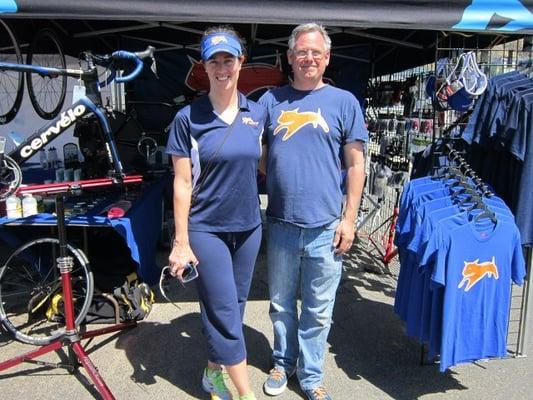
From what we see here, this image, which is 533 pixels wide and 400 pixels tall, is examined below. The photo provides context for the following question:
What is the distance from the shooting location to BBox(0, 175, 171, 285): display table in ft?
10.8

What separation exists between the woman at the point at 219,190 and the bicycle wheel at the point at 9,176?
4.20 feet

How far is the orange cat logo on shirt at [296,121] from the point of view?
224cm

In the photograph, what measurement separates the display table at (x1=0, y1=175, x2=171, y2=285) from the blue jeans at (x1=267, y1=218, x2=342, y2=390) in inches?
50.1

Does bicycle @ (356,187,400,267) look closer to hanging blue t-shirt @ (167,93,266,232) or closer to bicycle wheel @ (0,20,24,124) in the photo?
hanging blue t-shirt @ (167,93,266,232)

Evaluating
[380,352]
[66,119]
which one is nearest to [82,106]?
[66,119]

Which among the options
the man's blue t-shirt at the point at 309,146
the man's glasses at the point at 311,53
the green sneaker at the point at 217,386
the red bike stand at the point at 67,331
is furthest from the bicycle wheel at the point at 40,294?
the man's glasses at the point at 311,53

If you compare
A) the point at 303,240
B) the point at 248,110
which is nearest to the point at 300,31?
the point at 248,110

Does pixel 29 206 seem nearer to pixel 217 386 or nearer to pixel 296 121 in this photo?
pixel 217 386

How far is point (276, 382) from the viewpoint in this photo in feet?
8.70

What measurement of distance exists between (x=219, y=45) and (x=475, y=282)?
5.70ft

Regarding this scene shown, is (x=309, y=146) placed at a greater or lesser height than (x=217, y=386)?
greater

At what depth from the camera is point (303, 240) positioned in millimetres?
2385

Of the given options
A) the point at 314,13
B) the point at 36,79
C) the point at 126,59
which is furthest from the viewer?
the point at 36,79

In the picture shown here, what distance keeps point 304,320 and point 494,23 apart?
218 cm
